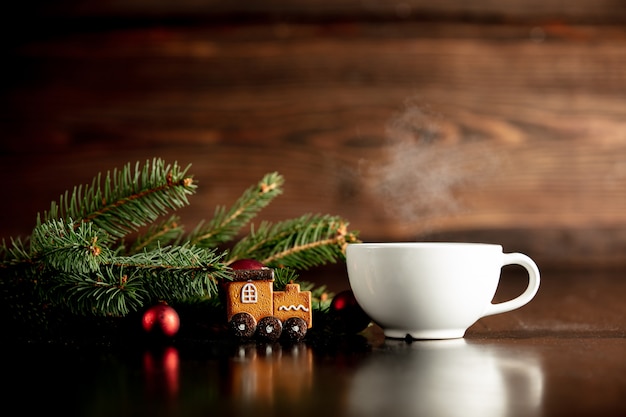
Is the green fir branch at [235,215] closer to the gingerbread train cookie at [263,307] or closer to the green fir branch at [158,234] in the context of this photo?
the green fir branch at [158,234]

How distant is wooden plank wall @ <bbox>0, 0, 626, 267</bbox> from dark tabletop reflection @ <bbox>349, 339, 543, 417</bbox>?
89 centimetres

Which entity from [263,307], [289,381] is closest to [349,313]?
[263,307]

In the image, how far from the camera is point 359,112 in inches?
57.1

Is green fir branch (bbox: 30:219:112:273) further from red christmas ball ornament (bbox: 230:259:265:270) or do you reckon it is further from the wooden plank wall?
the wooden plank wall

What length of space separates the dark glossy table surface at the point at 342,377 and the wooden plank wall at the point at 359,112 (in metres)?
0.79

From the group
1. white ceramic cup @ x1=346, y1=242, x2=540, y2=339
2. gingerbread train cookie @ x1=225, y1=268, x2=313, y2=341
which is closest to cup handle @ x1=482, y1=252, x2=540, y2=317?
white ceramic cup @ x1=346, y1=242, x2=540, y2=339

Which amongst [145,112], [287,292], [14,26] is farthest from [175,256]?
[14,26]

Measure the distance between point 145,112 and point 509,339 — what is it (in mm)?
1016

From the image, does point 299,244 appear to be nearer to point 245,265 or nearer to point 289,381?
point 245,265

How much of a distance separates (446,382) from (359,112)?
1055 mm

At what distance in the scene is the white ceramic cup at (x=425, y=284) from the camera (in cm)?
57

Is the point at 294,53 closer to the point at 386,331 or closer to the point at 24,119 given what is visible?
the point at 24,119

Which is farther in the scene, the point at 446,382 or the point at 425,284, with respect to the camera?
the point at 425,284

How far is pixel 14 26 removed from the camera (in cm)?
140
